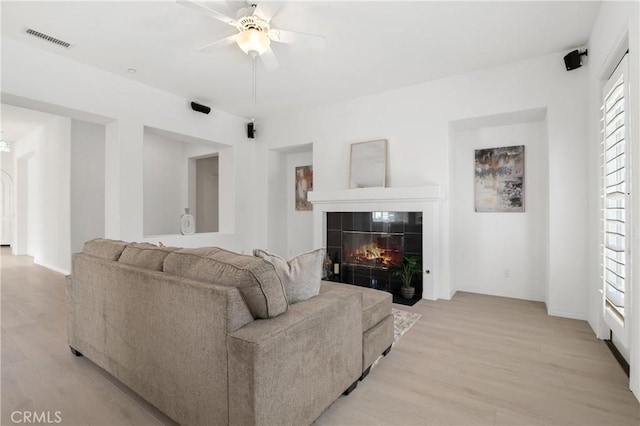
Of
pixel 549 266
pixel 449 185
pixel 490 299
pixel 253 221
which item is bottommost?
pixel 490 299

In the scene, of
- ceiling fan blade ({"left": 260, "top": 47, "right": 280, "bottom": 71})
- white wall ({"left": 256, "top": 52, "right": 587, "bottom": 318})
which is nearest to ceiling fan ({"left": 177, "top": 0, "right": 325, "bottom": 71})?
ceiling fan blade ({"left": 260, "top": 47, "right": 280, "bottom": 71})

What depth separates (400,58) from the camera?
141 inches

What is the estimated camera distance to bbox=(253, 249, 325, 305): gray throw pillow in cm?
175

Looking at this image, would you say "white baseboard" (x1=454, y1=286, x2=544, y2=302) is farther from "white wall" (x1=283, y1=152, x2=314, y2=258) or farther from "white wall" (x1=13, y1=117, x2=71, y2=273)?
"white wall" (x1=13, y1=117, x2=71, y2=273)

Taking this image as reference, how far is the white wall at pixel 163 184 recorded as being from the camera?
662 cm

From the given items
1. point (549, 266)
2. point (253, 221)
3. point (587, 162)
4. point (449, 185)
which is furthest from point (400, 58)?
point (253, 221)

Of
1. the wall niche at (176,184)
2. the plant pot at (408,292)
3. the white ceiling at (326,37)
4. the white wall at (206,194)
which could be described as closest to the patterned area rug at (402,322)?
the plant pot at (408,292)

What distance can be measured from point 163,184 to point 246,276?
643cm

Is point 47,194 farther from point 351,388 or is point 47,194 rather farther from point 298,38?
point 351,388

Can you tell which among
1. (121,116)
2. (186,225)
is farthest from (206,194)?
(121,116)

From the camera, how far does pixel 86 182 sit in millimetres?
5824

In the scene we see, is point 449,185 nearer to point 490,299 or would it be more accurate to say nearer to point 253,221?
point 490,299

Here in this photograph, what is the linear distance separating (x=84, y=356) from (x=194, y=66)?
3.22 m

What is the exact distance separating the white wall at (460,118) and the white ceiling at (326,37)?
0.23 metres
